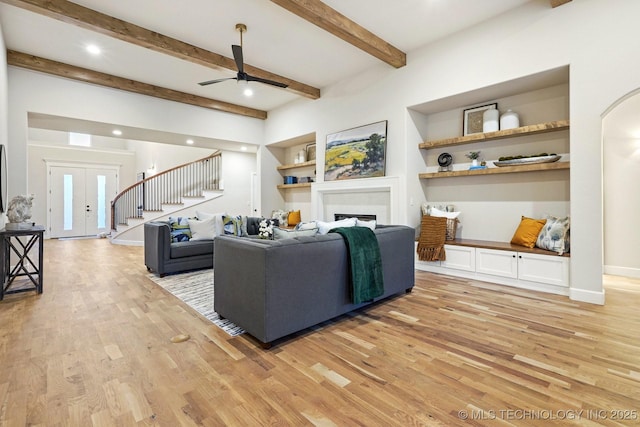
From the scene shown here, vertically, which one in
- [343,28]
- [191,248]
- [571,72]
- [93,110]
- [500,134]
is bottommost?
[191,248]

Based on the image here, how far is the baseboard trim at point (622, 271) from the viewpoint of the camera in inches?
164

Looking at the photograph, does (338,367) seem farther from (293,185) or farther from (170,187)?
(170,187)

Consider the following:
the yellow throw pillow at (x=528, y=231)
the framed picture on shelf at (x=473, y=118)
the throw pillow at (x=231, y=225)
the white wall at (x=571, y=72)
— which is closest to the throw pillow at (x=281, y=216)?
the throw pillow at (x=231, y=225)

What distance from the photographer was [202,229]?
16.3ft

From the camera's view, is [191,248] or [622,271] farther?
[191,248]

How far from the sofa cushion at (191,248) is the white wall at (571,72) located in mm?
3218

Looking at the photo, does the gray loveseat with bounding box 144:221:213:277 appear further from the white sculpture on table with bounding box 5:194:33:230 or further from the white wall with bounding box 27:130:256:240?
the white wall with bounding box 27:130:256:240

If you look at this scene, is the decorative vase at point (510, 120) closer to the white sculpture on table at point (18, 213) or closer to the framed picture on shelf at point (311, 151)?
the framed picture on shelf at point (311, 151)

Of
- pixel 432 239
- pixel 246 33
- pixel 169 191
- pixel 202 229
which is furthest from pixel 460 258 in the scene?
pixel 169 191

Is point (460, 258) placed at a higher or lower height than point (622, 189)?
lower

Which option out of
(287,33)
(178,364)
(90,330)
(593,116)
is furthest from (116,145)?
(593,116)

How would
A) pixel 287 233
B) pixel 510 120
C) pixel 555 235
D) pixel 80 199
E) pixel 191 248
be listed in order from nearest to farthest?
1. pixel 287 233
2. pixel 555 235
3. pixel 510 120
4. pixel 191 248
5. pixel 80 199

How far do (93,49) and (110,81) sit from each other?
90 cm

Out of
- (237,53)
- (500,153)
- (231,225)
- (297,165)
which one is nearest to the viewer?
(237,53)
